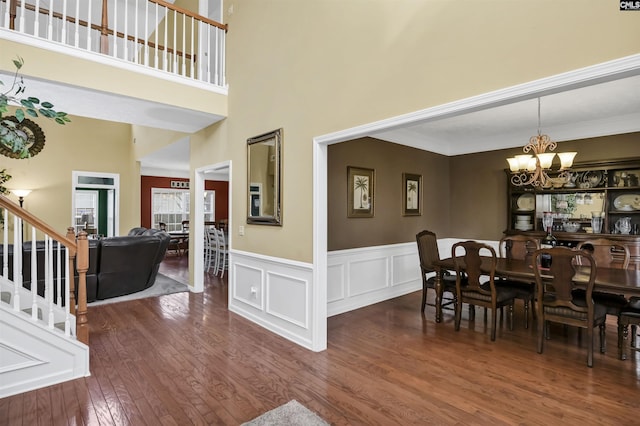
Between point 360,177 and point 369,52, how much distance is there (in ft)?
7.16

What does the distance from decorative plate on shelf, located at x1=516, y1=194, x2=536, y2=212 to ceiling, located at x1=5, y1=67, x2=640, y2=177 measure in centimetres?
88

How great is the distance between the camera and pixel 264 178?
13.0 ft

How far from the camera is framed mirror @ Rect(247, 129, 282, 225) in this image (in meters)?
3.73

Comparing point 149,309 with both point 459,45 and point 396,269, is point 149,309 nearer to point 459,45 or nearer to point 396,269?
point 396,269

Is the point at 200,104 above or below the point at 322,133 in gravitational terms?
above

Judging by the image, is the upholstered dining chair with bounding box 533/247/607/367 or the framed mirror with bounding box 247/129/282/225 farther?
the framed mirror with bounding box 247/129/282/225

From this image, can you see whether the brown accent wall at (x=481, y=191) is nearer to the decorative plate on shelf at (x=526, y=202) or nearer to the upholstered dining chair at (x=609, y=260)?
the decorative plate on shelf at (x=526, y=202)

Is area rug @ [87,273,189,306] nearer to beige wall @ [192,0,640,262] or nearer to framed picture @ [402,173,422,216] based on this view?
beige wall @ [192,0,640,262]

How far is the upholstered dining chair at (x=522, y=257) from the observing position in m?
3.82

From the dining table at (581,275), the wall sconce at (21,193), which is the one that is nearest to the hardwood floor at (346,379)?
the dining table at (581,275)

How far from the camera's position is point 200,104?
4.43 metres

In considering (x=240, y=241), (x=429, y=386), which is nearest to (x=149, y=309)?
(x=240, y=241)

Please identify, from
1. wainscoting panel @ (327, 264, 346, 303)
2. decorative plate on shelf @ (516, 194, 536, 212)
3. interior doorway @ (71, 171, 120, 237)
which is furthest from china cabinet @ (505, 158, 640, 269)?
interior doorway @ (71, 171, 120, 237)

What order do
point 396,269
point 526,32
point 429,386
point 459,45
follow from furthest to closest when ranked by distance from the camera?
point 396,269 → point 429,386 → point 459,45 → point 526,32
